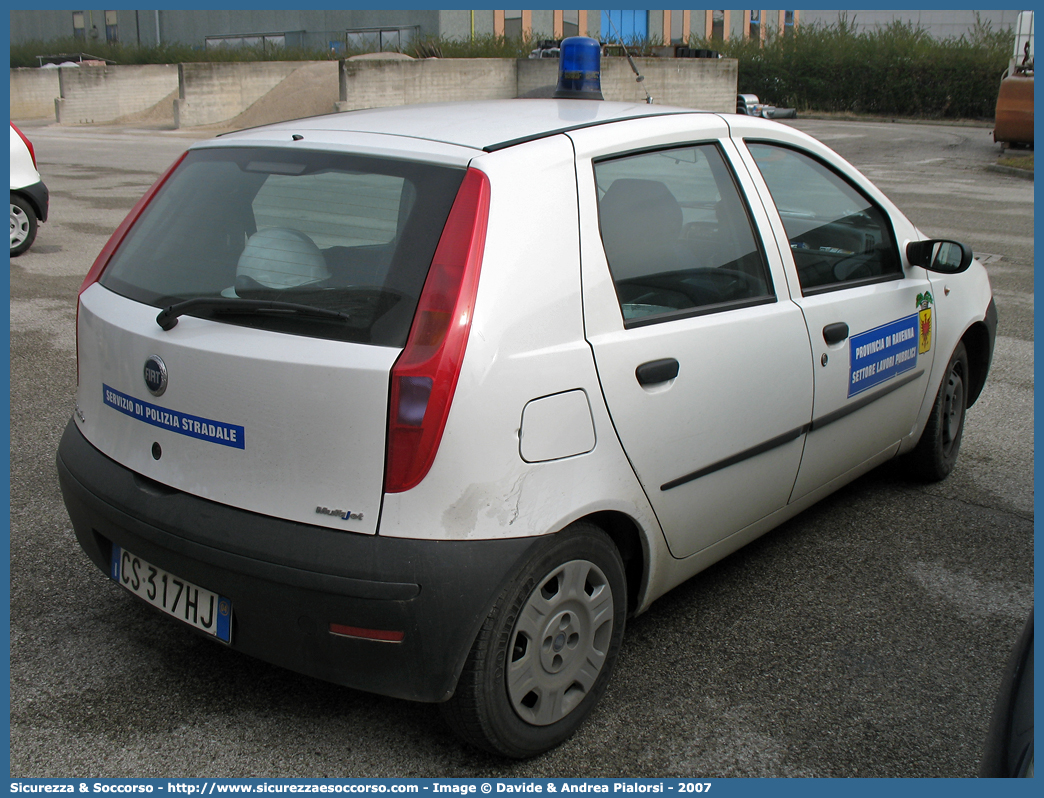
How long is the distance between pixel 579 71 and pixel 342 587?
2501 mm

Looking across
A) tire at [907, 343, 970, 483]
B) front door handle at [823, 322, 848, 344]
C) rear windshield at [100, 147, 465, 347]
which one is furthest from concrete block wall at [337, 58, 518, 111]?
rear windshield at [100, 147, 465, 347]

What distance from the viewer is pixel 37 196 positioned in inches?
365

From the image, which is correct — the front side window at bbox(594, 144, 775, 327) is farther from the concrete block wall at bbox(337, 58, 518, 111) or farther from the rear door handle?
the concrete block wall at bbox(337, 58, 518, 111)

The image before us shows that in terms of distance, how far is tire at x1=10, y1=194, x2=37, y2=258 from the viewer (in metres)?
9.13

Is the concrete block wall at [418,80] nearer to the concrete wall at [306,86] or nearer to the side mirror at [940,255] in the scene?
the concrete wall at [306,86]

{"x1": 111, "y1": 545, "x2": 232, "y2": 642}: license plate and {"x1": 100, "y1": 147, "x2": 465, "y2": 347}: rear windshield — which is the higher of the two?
{"x1": 100, "y1": 147, "x2": 465, "y2": 347}: rear windshield

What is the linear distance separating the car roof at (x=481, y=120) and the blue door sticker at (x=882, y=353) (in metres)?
1.00

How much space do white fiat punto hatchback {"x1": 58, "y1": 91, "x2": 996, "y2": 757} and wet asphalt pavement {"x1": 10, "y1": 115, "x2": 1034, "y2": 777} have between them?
10.3 inches

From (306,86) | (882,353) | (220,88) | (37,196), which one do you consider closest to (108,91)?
(220,88)

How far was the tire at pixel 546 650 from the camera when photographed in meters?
2.24

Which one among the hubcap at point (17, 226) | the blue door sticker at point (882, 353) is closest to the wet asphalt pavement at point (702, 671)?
the blue door sticker at point (882, 353)

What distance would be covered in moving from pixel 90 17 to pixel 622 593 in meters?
64.2

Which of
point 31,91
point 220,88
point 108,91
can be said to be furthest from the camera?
point 31,91

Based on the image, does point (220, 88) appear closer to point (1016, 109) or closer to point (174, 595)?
point (1016, 109)
